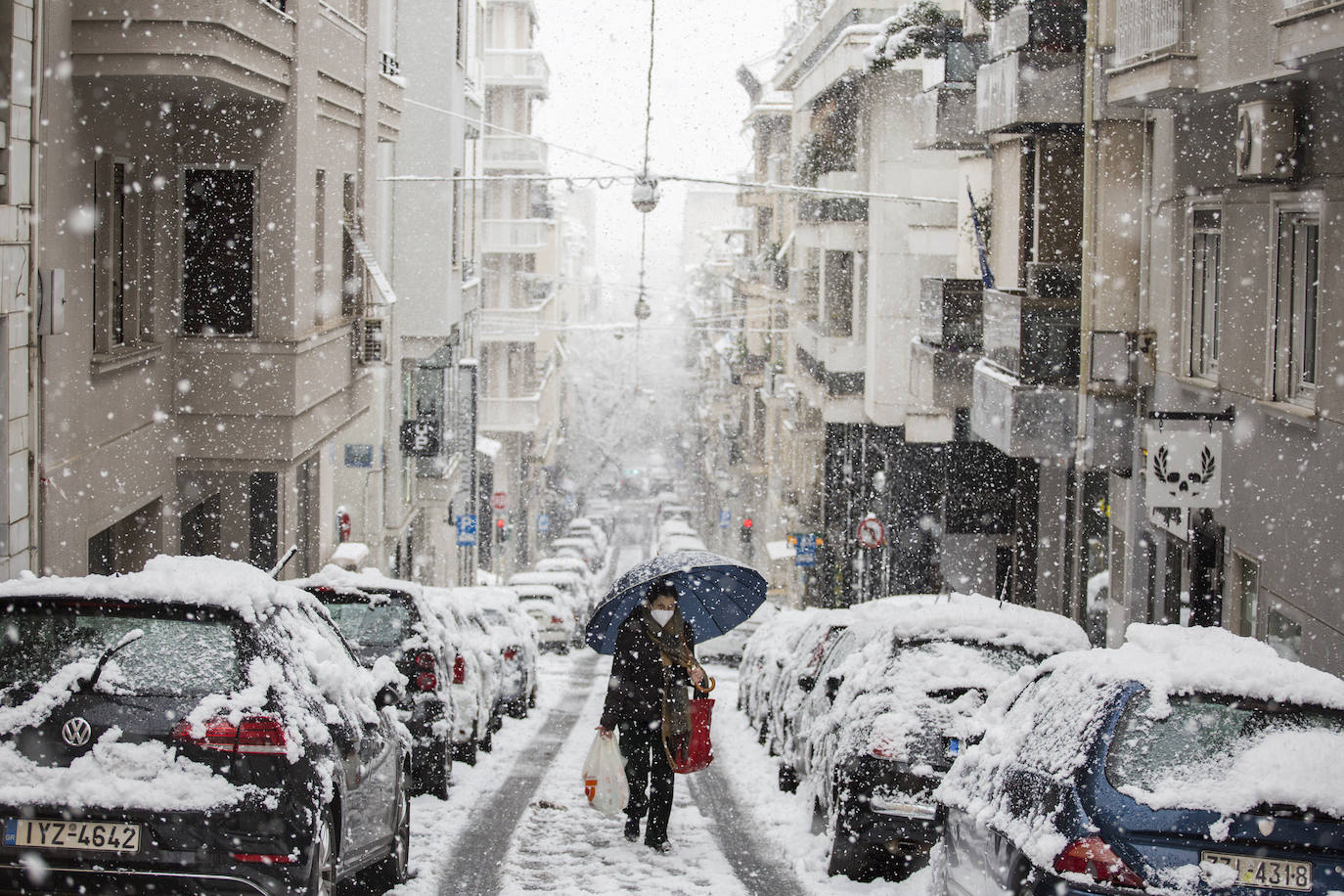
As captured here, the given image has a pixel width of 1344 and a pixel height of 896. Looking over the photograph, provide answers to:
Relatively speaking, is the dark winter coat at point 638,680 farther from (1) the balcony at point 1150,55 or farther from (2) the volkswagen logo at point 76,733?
(1) the balcony at point 1150,55

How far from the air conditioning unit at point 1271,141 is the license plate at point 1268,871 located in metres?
8.46

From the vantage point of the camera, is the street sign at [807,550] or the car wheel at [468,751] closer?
the car wheel at [468,751]

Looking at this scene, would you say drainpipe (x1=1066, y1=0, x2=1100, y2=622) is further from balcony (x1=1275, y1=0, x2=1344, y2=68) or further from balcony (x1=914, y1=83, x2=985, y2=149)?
balcony (x1=1275, y1=0, x2=1344, y2=68)

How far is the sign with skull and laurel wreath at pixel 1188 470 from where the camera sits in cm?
1345

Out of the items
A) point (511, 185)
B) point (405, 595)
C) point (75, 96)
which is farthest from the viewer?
point (511, 185)

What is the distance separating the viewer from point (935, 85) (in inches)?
918

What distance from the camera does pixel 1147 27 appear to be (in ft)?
48.3

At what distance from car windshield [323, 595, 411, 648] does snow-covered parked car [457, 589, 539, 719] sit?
191 inches

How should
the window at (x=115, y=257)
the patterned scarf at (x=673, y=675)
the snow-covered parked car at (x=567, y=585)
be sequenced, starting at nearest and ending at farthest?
the patterned scarf at (x=673, y=675) → the window at (x=115, y=257) → the snow-covered parked car at (x=567, y=585)

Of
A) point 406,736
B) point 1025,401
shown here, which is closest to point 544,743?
Answer: point 1025,401

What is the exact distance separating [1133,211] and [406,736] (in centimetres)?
1259

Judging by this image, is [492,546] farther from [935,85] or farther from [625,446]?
[625,446]

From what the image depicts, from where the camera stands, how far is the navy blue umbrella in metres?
10.2

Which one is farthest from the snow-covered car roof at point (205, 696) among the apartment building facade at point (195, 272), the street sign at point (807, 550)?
the street sign at point (807, 550)
